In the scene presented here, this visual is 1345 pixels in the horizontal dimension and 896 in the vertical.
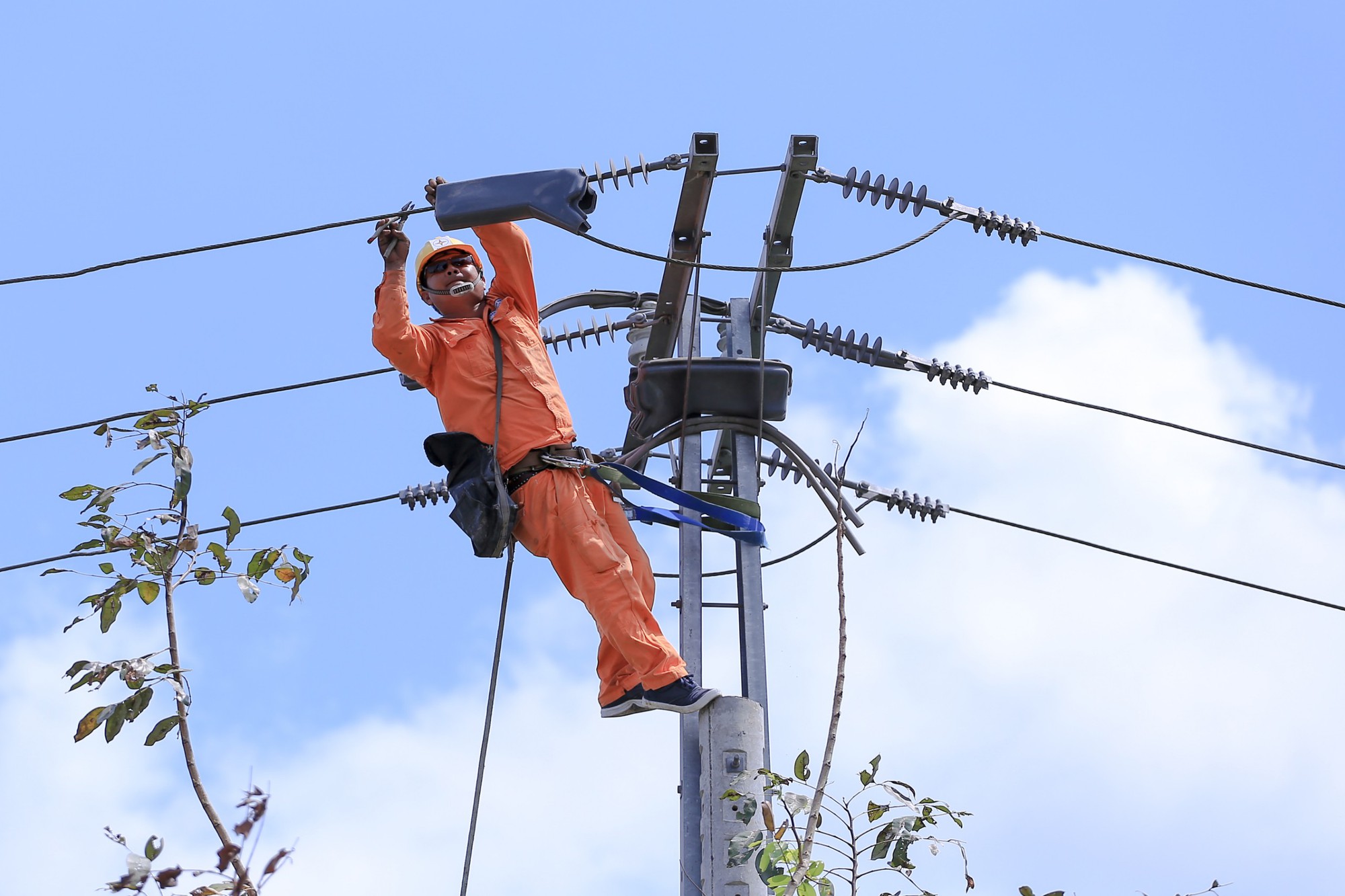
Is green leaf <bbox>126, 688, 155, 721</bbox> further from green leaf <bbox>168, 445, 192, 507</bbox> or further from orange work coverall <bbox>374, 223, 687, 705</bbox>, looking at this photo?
orange work coverall <bbox>374, 223, 687, 705</bbox>

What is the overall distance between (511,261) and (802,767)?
225cm

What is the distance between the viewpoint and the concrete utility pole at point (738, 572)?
177 inches

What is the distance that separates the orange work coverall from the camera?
199 inches

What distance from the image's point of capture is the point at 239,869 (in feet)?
9.24

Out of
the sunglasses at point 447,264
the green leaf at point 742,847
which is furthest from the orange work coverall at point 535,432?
the green leaf at point 742,847

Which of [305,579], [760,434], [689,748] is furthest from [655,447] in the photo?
[305,579]

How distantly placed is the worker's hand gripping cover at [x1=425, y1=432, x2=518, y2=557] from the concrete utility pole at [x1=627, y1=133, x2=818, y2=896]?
2.32ft

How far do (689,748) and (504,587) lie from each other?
2.35 feet

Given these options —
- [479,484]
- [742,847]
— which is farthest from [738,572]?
[742,847]

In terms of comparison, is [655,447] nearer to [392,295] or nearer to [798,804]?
[392,295]

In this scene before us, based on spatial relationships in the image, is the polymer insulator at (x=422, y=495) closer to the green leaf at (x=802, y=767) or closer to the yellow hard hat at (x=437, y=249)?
the yellow hard hat at (x=437, y=249)

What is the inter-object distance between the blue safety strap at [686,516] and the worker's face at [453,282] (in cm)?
69

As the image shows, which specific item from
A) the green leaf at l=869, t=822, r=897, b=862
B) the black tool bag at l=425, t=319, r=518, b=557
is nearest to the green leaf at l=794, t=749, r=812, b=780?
the green leaf at l=869, t=822, r=897, b=862

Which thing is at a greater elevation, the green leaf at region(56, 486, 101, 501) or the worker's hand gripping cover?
the worker's hand gripping cover
